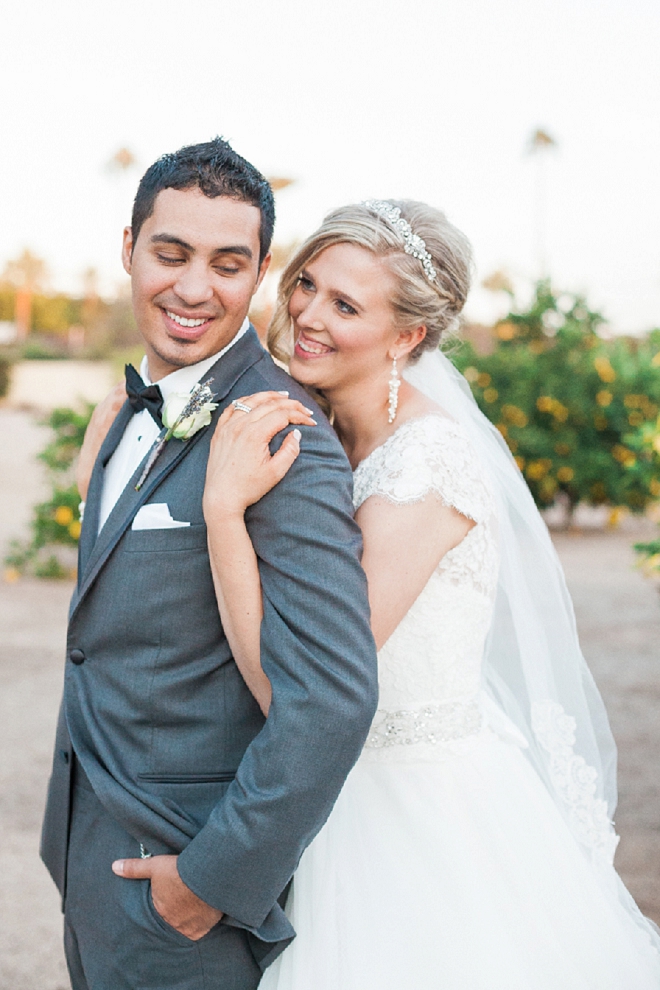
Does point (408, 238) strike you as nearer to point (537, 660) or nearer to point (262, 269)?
point (262, 269)

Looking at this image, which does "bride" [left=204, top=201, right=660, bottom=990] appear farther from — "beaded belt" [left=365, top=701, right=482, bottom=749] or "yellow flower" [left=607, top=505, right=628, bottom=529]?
"yellow flower" [left=607, top=505, right=628, bottom=529]

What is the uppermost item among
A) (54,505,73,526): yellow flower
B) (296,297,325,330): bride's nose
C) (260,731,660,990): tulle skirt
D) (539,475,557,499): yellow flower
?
(296,297,325,330): bride's nose

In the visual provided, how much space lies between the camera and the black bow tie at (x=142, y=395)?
2176 millimetres

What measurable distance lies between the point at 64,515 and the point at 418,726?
666 centimetres

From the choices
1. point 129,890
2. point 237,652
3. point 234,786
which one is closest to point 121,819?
point 129,890

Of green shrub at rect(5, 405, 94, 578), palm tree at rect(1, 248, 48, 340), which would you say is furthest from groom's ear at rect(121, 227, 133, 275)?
palm tree at rect(1, 248, 48, 340)

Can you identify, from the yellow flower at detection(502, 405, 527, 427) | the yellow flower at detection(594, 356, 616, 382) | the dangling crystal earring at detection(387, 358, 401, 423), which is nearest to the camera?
the dangling crystal earring at detection(387, 358, 401, 423)

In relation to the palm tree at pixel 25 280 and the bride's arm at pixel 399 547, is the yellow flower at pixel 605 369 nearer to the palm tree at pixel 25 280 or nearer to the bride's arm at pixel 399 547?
the bride's arm at pixel 399 547

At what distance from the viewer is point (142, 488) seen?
6.53 feet

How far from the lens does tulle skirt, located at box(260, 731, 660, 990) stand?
209 cm

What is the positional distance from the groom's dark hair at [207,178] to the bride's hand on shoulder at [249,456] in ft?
1.49

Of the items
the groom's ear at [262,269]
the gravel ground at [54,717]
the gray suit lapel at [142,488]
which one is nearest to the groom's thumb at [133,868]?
the gray suit lapel at [142,488]

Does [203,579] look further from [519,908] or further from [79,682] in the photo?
[519,908]

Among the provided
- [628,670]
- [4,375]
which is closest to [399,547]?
[628,670]
